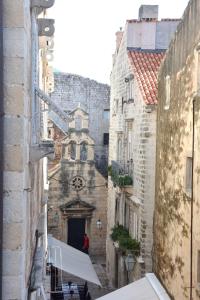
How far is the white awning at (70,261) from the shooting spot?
15.2 metres

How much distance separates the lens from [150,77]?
17.2 meters

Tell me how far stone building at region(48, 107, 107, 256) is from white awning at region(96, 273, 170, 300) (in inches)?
500

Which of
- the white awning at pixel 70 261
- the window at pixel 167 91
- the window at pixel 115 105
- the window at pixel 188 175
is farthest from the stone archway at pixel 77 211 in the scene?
the window at pixel 188 175

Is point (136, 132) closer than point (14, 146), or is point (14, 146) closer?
point (14, 146)

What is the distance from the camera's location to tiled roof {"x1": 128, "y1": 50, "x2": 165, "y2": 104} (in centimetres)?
1636

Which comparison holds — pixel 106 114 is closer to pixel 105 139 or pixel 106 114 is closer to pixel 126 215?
pixel 105 139

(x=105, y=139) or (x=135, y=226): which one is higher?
(x=105, y=139)

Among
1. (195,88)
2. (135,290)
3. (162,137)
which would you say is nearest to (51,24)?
(195,88)

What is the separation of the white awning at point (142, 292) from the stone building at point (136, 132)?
259 centimetres

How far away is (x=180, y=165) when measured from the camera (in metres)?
12.2

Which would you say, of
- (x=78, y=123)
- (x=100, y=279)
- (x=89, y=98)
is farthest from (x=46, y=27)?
(x=89, y=98)

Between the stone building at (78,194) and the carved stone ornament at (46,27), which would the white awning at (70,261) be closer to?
the stone building at (78,194)

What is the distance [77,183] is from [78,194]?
24.8 inches

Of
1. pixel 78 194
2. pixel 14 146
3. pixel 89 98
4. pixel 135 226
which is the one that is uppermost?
pixel 89 98
